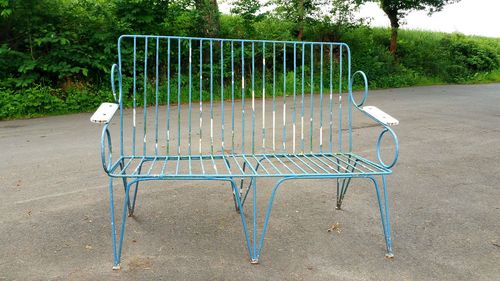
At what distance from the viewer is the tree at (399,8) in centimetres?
1577

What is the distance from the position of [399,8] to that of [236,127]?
1114cm

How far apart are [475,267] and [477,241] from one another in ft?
1.43

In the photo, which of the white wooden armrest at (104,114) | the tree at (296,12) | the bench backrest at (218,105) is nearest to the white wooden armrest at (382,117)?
the white wooden armrest at (104,114)

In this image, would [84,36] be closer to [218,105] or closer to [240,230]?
[218,105]

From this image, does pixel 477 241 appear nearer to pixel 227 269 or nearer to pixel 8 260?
pixel 227 269

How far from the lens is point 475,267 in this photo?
9.12 feet

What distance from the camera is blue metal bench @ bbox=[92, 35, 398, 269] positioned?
2973mm

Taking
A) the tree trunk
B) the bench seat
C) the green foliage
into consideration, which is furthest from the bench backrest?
the tree trunk

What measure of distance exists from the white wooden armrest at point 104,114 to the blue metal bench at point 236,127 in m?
0.01

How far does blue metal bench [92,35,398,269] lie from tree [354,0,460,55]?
11.3ft

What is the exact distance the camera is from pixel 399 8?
16031 millimetres

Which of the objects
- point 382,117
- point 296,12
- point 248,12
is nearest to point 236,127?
point 382,117

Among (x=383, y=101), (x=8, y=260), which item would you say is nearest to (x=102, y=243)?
(x=8, y=260)

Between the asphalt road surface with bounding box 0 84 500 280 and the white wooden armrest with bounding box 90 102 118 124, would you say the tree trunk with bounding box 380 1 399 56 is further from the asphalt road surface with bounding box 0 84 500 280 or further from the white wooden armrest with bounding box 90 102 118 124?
the white wooden armrest with bounding box 90 102 118 124
